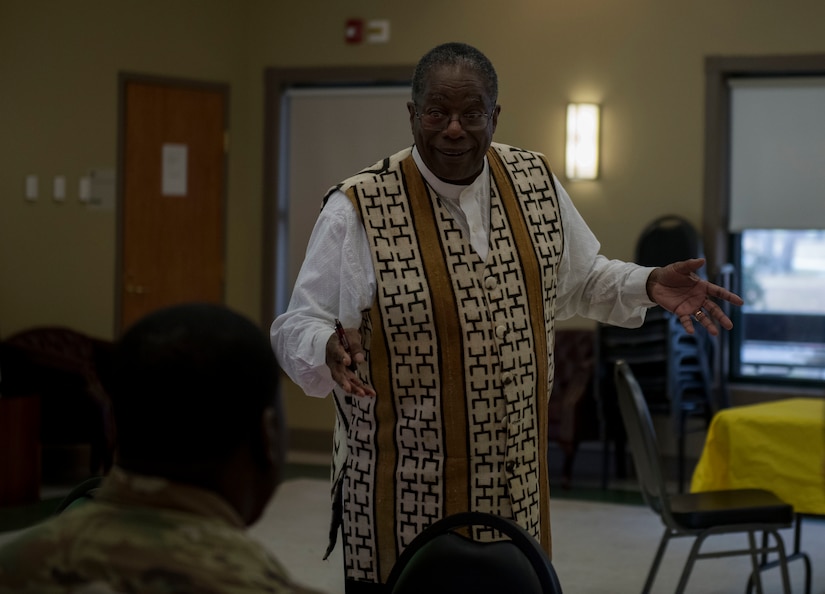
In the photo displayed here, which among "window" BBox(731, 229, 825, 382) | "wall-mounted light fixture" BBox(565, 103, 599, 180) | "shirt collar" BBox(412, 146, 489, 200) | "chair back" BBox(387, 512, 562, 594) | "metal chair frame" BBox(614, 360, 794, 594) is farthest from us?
"wall-mounted light fixture" BBox(565, 103, 599, 180)

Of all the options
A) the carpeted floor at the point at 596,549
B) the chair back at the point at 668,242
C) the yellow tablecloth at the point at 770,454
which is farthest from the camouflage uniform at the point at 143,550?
the chair back at the point at 668,242

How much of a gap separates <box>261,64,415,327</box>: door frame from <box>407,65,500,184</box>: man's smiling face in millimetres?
6254

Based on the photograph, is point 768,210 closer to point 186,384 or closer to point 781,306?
point 781,306

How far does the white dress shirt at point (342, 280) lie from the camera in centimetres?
229

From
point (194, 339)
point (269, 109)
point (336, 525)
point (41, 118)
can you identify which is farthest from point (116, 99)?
point (194, 339)

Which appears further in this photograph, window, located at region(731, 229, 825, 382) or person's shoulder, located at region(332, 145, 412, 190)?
window, located at region(731, 229, 825, 382)

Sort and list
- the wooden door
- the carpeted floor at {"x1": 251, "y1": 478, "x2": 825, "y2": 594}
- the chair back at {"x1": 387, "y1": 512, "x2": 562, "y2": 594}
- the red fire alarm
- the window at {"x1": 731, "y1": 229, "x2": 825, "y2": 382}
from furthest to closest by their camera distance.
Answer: the red fire alarm → the wooden door → the window at {"x1": 731, "y1": 229, "x2": 825, "y2": 382} → the carpeted floor at {"x1": 251, "y1": 478, "x2": 825, "y2": 594} → the chair back at {"x1": 387, "y1": 512, "x2": 562, "y2": 594}

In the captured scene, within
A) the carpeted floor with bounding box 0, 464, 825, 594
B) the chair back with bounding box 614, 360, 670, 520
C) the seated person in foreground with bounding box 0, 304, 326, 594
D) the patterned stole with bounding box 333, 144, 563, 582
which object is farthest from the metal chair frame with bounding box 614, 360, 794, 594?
the seated person in foreground with bounding box 0, 304, 326, 594

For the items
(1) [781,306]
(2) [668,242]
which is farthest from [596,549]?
(1) [781,306]

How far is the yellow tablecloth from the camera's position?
4293 mm

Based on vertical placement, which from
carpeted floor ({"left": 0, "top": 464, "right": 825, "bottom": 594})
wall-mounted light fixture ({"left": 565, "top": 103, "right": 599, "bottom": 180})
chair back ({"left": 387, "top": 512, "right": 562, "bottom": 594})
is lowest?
carpeted floor ({"left": 0, "top": 464, "right": 825, "bottom": 594})

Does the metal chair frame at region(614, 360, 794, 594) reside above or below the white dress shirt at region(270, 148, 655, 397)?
below

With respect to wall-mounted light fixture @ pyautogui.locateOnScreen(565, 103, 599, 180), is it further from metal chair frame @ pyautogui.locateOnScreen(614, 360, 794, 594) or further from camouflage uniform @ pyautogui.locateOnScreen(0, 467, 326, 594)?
camouflage uniform @ pyautogui.locateOnScreen(0, 467, 326, 594)

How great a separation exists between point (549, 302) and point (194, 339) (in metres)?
1.24
